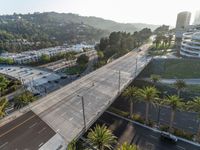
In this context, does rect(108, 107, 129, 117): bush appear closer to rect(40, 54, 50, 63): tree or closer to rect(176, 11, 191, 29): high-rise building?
rect(40, 54, 50, 63): tree

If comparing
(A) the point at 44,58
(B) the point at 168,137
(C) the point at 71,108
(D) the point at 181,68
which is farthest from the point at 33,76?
(D) the point at 181,68

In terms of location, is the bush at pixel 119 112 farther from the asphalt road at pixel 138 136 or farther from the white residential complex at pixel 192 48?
the white residential complex at pixel 192 48

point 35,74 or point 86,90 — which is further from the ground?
point 86,90

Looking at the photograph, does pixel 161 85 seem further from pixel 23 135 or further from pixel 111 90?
pixel 23 135

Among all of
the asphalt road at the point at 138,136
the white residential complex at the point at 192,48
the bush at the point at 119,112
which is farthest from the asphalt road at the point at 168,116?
the white residential complex at the point at 192,48

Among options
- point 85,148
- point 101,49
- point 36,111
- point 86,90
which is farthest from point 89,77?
point 101,49

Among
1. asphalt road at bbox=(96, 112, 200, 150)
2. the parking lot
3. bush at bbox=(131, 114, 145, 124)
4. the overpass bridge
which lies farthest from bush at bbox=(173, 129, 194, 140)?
the parking lot

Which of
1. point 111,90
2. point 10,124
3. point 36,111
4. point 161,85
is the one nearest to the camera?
point 10,124
